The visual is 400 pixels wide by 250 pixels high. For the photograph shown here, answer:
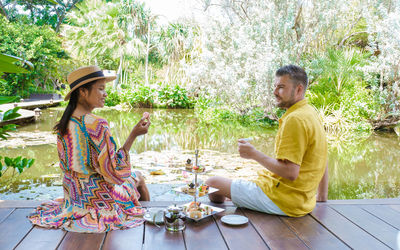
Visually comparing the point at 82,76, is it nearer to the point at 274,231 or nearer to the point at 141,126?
the point at 141,126

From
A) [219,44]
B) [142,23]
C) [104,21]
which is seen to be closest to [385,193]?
[219,44]

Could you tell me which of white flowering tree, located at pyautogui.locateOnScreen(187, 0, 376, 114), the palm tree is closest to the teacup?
white flowering tree, located at pyautogui.locateOnScreen(187, 0, 376, 114)

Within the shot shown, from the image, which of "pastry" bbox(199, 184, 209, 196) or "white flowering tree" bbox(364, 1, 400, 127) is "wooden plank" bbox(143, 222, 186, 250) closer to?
"pastry" bbox(199, 184, 209, 196)

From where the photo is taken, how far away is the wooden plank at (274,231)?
205cm

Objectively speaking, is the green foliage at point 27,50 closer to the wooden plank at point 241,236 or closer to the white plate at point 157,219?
the white plate at point 157,219

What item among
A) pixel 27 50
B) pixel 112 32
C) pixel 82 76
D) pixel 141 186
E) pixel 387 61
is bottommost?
pixel 141 186

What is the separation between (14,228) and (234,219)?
4.40 ft

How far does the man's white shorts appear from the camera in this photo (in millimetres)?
2479

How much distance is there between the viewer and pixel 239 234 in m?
2.17

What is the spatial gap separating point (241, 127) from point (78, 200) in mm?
7302

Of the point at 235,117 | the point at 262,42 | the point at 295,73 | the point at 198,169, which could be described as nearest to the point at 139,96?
the point at 235,117

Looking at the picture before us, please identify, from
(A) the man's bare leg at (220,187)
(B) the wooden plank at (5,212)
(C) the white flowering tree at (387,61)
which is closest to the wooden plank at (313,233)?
(A) the man's bare leg at (220,187)

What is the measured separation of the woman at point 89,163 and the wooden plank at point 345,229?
1.21 meters

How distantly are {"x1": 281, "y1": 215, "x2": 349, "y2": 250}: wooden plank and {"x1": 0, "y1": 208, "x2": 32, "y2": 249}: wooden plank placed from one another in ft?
5.25
